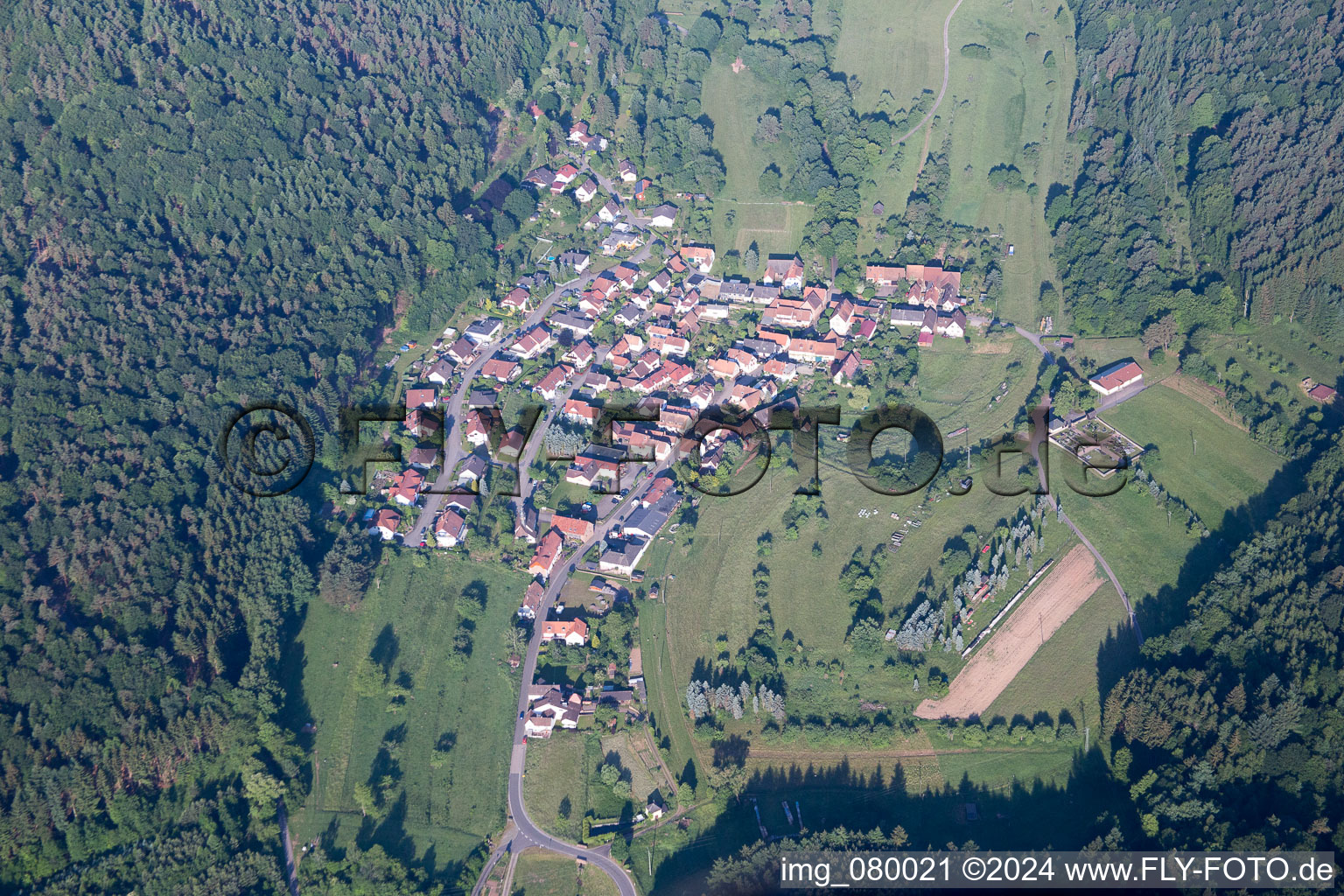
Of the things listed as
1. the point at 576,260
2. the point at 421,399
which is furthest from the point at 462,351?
the point at 576,260

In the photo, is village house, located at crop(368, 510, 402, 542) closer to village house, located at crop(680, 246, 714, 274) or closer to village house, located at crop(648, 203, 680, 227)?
village house, located at crop(680, 246, 714, 274)

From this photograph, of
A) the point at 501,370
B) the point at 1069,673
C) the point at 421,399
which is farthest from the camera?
the point at 501,370

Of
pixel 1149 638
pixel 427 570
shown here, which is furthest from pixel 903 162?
pixel 427 570

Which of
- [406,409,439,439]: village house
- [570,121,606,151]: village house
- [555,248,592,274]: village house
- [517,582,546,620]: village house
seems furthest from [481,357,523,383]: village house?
[570,121,606,151]: village house

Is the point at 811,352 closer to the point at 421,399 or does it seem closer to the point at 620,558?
the point at 620,558

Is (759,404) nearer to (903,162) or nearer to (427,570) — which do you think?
(427,570)
